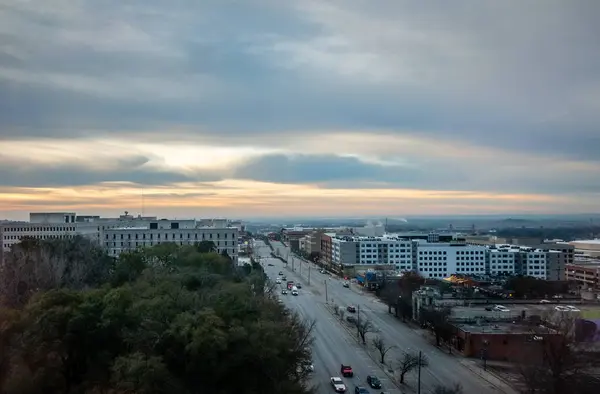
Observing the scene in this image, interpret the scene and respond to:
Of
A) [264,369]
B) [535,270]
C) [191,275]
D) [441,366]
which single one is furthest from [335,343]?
[535,270]

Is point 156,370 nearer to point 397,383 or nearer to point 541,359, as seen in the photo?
point 397,383

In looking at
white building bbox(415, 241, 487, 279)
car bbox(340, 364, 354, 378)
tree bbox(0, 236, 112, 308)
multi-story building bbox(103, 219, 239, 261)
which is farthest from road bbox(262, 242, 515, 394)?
tree bbox(0, 236, 112, 308)

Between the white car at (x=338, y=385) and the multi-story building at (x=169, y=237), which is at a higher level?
the multi-story building at (x=169, y=237)

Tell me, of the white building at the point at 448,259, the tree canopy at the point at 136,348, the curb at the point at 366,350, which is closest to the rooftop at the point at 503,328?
the curb at the point at 366,350

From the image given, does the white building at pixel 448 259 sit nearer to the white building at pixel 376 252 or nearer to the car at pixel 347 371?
the white building at pixel 376 252

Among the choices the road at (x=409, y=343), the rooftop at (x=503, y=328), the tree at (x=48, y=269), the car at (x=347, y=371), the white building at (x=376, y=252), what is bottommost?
the road at (x=409, y=343)

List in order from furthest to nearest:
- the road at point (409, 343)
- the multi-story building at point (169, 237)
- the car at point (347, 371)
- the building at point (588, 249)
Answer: the building at point (588, 249) < the multi-story building at point (169, 237) < the car at point (347, 371) < the road at point (409, 343)

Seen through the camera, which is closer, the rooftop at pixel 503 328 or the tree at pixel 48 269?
the tree at pixel 48 269

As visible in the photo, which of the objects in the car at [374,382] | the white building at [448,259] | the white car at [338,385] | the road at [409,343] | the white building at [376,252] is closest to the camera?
the white car at [338,385]

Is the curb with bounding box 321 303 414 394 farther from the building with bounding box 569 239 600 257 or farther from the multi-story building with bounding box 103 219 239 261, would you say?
the building with bounding box 569 239 600 257
